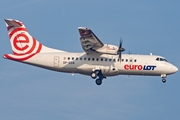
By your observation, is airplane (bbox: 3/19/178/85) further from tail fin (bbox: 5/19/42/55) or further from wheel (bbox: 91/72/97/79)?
tail fin (bbox: 5/19/42/55)

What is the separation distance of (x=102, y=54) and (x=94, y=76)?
89.3 inches

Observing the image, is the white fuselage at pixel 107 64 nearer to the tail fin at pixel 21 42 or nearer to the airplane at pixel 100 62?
the airplane at pixel 100 62

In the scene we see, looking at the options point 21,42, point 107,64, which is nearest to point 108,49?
point 107,64

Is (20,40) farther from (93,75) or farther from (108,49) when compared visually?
(108,49)

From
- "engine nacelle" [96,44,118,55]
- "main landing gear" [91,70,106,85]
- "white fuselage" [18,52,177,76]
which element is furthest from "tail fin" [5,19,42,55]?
"engine nacelle" [96,44,118,55]

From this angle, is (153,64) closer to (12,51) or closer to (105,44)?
(105,44)

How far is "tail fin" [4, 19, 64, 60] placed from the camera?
46281 mm

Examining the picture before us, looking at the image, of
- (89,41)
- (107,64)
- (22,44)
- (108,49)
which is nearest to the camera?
(89,41)

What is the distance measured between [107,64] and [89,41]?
3145 mm

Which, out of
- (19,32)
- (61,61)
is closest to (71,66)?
(61,61)

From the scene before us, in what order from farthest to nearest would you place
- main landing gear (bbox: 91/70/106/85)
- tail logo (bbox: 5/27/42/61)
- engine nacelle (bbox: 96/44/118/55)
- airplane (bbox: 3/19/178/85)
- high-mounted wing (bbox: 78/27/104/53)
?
tail logo (bbox: 5/27/42/61) < main landing gear (bbox: 91/70/106/85) < airplane (bbox: 3/19/178/85) < engine nacelle (bbox: 96/44/118/55) < high-mounted wing (bbox: 78/27/104/53)

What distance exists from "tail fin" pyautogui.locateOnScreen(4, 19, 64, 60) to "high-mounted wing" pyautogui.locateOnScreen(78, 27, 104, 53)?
4.50 metres

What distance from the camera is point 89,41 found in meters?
42.9

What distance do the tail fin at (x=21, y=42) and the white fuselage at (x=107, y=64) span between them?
1.93 metres
